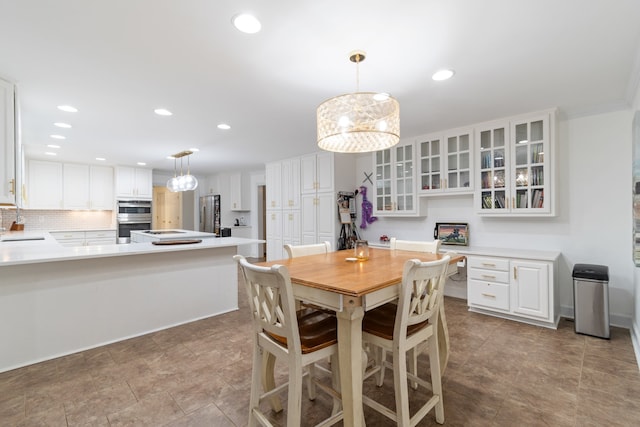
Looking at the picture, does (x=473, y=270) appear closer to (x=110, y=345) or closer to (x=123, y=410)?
(x=123, y=410)

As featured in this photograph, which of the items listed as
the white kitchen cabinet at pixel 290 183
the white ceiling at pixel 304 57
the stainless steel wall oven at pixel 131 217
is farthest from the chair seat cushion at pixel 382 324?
the stainless steel wall oven at pixel 131 217

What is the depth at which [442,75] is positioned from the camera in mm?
2385

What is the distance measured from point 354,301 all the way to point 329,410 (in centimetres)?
99

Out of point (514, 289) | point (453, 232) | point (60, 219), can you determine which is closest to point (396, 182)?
point (453, 232)

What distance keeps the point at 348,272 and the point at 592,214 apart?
327cm

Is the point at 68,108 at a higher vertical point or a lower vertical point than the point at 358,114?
higher

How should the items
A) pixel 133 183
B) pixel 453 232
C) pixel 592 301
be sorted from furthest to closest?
1. pixel 133 183
2. pixel 453 232
3. pixel 592 301

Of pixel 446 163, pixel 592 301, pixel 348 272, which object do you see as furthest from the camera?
pixel 446 163

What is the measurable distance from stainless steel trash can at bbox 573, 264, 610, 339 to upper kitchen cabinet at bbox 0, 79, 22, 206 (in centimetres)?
522

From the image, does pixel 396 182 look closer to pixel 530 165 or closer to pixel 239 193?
pixel 530 165

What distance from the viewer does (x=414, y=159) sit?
427cm

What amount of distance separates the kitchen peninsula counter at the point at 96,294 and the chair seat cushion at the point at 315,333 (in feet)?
6.46

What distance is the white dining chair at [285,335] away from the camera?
1310 mm

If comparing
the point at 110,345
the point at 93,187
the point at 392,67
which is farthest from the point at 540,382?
the point at 93,187
